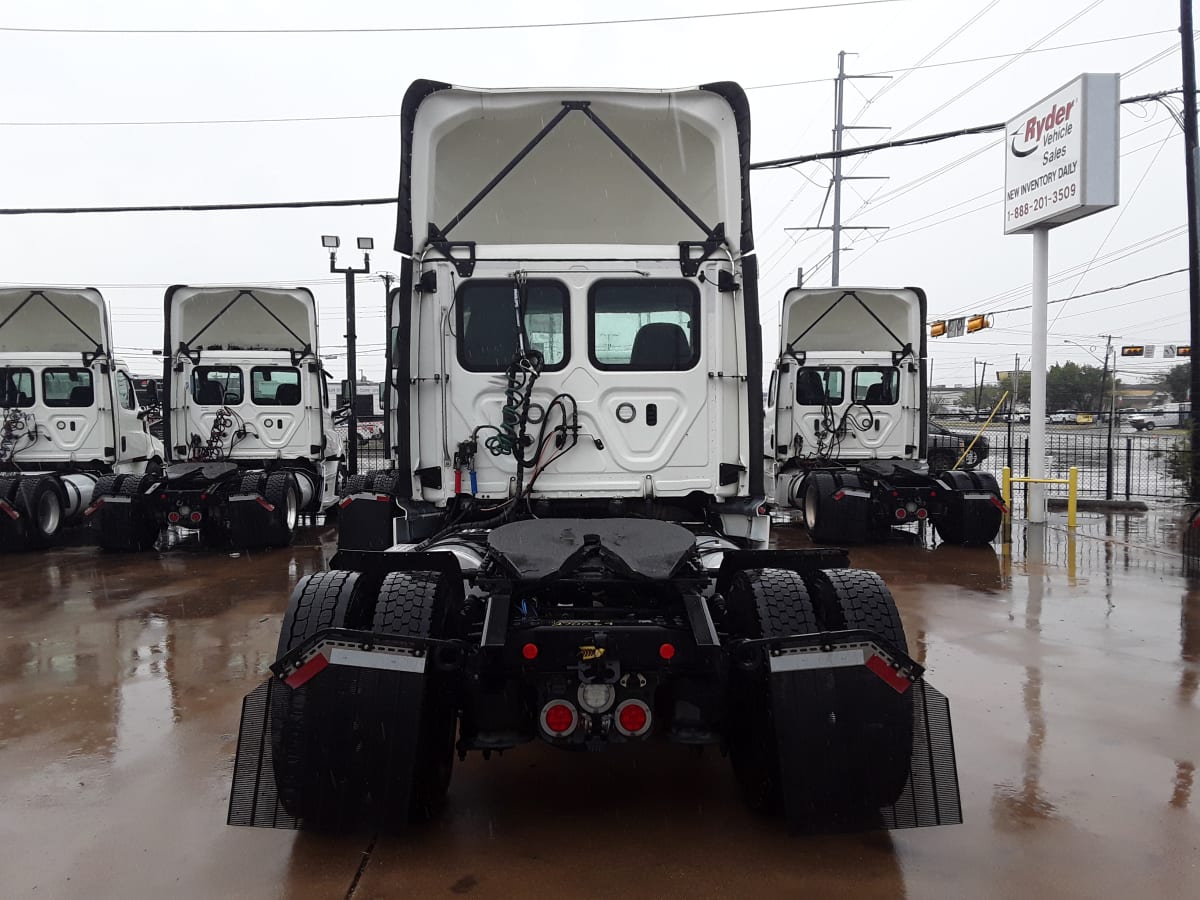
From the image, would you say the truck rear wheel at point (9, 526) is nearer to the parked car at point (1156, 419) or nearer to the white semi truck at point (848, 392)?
the white semi truck at point (848, 392)

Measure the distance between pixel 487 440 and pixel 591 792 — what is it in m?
2.08

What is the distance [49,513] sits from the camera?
12.1 m

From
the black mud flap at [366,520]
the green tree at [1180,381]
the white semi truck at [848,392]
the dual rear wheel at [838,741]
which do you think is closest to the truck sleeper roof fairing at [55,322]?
the black mud flap at [366,520]

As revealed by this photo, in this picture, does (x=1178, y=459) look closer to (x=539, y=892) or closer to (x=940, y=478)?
(x=940, y=478)

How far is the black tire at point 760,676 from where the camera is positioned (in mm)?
3456

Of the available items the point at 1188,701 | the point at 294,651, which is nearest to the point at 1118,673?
the point at 1188,701

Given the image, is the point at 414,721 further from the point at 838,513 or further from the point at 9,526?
the point at 9,526

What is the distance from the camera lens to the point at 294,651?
3213 millimetres

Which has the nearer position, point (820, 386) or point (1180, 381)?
point (820, 386)

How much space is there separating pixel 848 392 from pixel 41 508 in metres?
11.4

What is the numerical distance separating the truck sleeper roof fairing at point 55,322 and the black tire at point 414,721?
37.3 feet

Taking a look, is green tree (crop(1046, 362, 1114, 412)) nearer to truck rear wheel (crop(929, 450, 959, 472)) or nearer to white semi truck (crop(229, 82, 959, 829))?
truck rear wheel (crop(929, 450, 959, 472))

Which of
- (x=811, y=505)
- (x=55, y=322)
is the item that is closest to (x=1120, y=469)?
(x=811, y=505)

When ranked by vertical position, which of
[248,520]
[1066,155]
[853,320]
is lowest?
[248,520]
